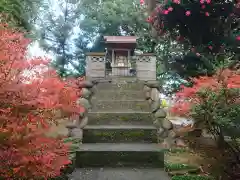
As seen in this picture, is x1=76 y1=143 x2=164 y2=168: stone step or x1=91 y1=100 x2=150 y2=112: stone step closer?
x1=76 y1=143 x2=164 y2=168: stone step

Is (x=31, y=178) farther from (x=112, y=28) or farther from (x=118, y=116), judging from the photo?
(x=112, y=28)

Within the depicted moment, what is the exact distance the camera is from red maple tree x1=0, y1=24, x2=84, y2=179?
2.81 m

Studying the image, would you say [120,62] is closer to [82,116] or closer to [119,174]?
[82,116]

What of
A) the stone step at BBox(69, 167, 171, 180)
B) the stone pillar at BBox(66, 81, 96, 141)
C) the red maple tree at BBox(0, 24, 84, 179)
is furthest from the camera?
the stone pillar at BBox(66, 81, 96, 141)

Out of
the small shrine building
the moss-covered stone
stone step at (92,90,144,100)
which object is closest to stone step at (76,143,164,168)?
the moss-covered stone

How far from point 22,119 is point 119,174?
172 centimetres

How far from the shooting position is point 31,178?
304cm

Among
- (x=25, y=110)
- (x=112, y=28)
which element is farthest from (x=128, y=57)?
(x=25, y=110)

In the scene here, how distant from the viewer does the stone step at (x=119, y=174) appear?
12.4 feet

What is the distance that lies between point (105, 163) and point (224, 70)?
104 inches

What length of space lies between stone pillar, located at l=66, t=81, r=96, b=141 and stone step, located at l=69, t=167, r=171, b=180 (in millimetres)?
1468

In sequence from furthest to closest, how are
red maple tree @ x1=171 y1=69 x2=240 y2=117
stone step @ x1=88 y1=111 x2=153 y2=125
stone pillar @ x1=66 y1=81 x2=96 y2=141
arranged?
stone pillar @ x1=66 y1=81 x2=96 y2=141 < stone step @ x1=88 y1=111 x2=153 y2=125 < red maple tree @ x1=171 y1=69 x2=240 y2=117

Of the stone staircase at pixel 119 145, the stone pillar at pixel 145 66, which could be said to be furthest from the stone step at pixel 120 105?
the stone pillar at pixel 145 66

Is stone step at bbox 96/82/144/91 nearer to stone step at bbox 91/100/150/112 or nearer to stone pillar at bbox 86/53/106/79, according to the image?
stone step at bbox 91/100/150/112
